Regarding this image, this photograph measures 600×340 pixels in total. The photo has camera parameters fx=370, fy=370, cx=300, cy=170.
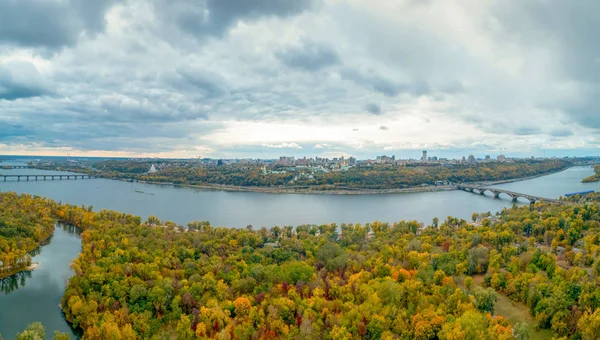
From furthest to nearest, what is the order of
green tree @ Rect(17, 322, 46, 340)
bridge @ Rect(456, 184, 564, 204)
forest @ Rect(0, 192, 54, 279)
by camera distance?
bridge @ Rect(456, 184, 564, 204) < forest @ Rect(0, 192, 54, 279) < green tree @ Rect(17, 322, 46, 340)

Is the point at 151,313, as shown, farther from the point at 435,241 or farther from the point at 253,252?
the point at 435,241

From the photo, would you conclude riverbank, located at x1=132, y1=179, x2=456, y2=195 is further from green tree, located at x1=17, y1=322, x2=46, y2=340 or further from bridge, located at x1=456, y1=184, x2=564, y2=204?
green tree, located at x1=17, y1=322, x2=46, y2=340

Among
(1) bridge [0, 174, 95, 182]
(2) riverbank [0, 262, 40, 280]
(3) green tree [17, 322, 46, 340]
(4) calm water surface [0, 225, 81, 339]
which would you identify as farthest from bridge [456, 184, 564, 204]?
(1) bridge [0, 174, 95, 182]

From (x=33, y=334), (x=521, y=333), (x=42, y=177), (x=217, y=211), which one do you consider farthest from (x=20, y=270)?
(x=42, y=177)

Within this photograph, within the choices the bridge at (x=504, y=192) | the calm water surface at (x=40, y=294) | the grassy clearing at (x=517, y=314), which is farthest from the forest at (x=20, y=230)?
the bridge at (x=504, y=192)

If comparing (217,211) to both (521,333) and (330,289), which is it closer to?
(330,289)

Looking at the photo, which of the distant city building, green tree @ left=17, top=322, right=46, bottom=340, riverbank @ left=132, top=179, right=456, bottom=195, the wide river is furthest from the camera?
the distant city building

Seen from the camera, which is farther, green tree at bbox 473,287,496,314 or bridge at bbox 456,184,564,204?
bridge at bbox 456,184,564,204
